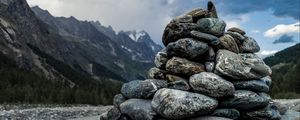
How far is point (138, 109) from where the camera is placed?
27031 millimetres

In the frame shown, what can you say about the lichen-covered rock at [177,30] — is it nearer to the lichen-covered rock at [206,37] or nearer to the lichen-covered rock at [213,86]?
the lichen-covered rock at [206,37]

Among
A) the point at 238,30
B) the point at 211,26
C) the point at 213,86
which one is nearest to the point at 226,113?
the point at 213,86

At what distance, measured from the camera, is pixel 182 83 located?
26.7 meters

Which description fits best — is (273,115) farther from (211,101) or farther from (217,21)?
(217,21)

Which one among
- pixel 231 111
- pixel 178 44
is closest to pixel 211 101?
pixel 231 111

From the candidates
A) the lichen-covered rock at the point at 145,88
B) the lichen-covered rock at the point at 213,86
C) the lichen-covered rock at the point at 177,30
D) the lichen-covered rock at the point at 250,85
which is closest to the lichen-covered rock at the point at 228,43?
the lichen-covered rock at the point at 177,30

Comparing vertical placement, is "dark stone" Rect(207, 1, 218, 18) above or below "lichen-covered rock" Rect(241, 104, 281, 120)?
above

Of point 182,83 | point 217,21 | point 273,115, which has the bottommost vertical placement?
point 273,115

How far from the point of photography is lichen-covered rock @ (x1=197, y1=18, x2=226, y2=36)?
2842 centimetres

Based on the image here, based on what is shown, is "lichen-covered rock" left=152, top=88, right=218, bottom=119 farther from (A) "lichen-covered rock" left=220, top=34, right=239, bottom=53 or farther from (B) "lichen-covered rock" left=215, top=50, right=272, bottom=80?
(A) "lichen-covered rock" left=220, top=34, right=239, bottom=53

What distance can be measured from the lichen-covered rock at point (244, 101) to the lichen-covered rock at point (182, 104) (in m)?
1.00

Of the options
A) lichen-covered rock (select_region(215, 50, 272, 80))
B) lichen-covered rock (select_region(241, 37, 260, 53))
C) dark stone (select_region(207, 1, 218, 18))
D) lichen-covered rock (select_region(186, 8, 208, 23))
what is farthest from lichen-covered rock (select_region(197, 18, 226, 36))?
lichen-covered rock (select_region(241, 37, 260, 53))

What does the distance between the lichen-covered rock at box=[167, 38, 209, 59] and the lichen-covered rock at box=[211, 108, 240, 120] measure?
3.55 metres

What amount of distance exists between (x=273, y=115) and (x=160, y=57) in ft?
25.2
